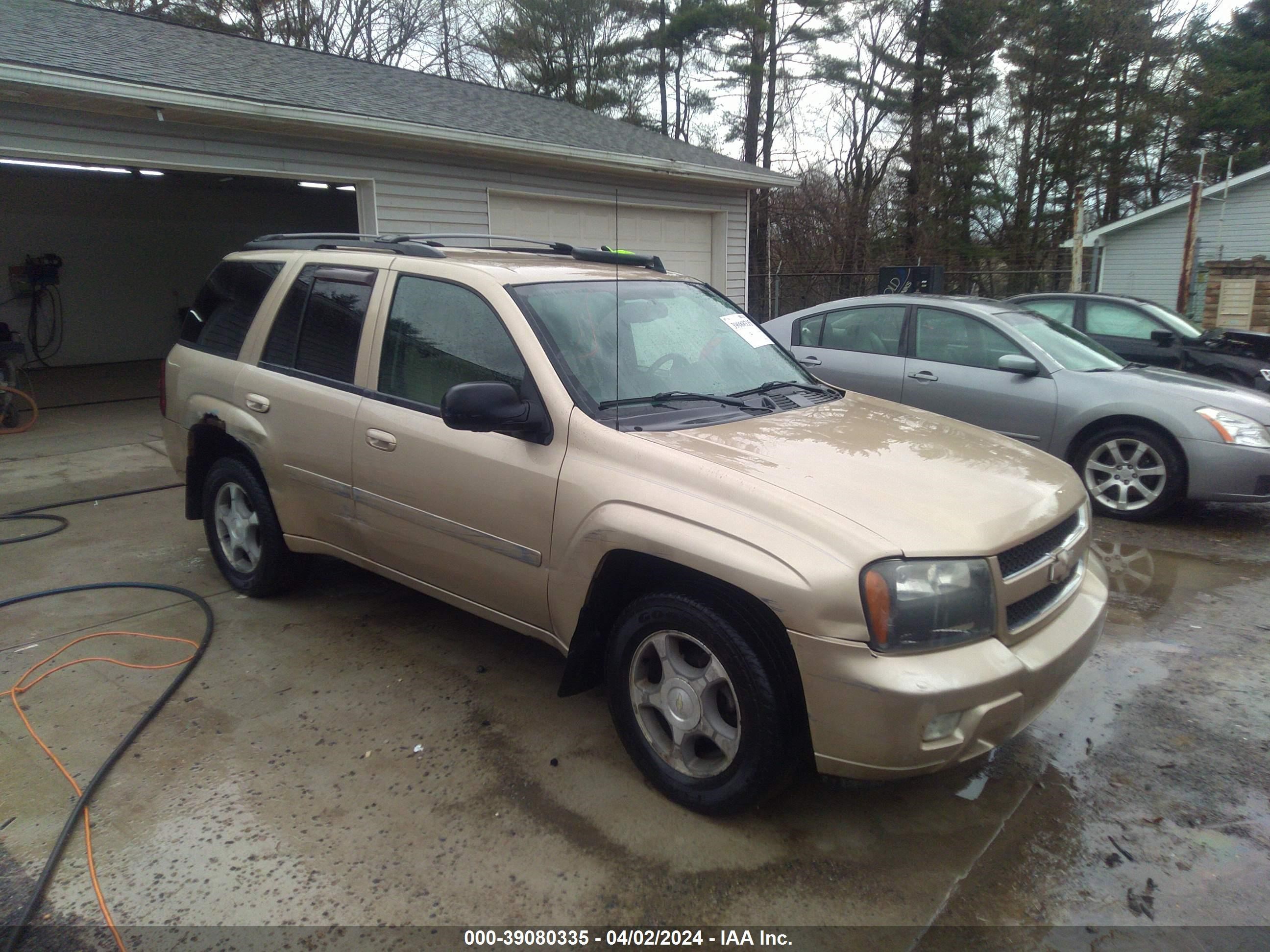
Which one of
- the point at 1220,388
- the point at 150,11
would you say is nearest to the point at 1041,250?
the point at 1220,388

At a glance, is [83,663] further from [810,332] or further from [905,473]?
[810,332]

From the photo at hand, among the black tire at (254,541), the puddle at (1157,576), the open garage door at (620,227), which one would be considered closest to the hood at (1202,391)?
the puddle at (1157,576)

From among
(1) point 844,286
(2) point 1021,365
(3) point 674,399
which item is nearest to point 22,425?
(3) point 674,399

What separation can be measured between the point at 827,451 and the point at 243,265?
352 centimetres

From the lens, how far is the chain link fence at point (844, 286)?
17266 mm

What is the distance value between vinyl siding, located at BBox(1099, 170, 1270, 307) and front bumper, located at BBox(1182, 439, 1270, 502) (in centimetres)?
1552

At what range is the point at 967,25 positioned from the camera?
23.2 m

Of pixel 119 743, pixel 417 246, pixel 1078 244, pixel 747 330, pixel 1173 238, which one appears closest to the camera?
pixel 119 743

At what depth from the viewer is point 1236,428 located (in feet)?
19.0

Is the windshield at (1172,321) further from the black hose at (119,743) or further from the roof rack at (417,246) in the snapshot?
the black hose at (119,743)

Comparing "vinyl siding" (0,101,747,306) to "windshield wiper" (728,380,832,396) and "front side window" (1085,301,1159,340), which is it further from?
"windshield wiper" (728,380,832,396)

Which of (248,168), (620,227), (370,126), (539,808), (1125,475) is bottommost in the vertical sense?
(539,808)

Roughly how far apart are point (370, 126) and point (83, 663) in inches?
256

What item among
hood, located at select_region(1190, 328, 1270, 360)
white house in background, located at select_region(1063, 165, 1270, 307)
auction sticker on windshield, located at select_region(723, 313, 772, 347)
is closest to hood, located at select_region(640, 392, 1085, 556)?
auction sticker on windshield, located at select_region(723, 313, 772, 347)
